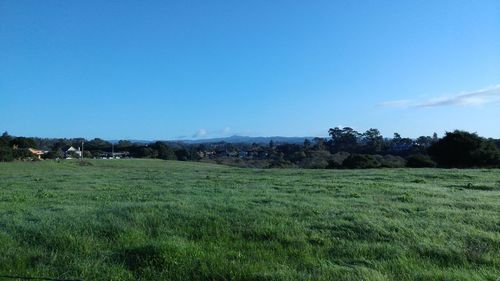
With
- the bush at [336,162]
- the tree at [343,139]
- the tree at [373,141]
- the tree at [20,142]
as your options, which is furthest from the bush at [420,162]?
the tree at [20,142]

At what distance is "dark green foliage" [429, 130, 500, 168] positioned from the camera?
5258 centimetres

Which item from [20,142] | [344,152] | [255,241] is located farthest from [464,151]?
[20,142]

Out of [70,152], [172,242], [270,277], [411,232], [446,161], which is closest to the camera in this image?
[270,277]

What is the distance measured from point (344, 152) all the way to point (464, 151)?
5586 cm

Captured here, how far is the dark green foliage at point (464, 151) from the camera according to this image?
172 feet

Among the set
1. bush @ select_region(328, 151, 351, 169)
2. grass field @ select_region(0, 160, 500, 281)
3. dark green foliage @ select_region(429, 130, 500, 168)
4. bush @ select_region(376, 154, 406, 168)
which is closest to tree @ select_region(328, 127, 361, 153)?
bush @ select_region(328, 151, 351, 169)

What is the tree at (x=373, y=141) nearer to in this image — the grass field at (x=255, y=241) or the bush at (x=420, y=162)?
the bush at (x=420, y=162)

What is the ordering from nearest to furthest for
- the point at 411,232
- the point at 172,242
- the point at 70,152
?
the point at 172,242
the point at 411,232
the point at 70,152

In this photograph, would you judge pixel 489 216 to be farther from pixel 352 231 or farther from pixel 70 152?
pixel 70 152

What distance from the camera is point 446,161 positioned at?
2237 inches

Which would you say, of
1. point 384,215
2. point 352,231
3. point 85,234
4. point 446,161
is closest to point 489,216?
point 384,215

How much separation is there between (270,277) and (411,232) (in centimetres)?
366

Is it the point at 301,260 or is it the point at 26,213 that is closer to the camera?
the point at 301,260

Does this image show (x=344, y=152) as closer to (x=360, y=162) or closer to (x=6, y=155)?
(x=360, y=162)
